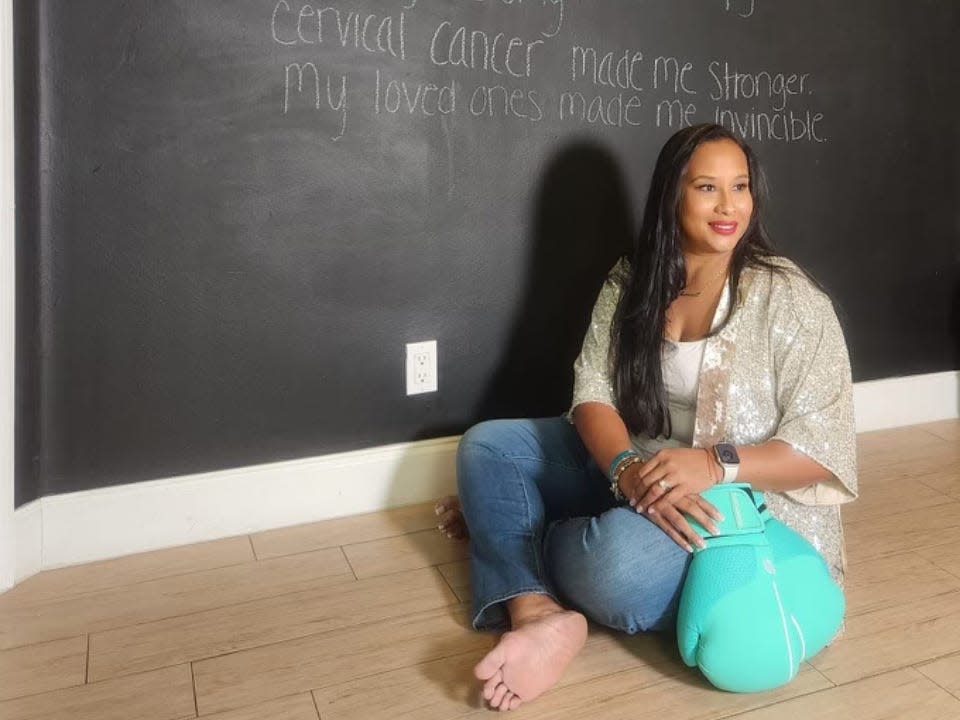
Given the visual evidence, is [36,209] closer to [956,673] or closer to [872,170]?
[956,673]

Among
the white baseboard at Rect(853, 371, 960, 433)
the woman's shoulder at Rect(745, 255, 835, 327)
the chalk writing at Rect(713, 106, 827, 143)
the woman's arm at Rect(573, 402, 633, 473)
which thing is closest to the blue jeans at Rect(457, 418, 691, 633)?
the woman's arm at Rect(573, 402, 633, 473)

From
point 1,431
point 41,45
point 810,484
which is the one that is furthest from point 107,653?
point 810,484

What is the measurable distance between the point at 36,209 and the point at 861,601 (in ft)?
5.58

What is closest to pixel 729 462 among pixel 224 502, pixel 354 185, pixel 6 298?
pixel 354 185

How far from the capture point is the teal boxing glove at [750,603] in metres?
1.36

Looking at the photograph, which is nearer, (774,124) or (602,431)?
(602,431)

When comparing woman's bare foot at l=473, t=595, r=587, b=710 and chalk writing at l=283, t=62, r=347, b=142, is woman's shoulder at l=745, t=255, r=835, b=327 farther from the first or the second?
chalk writing at l=283, t=62, r=347, b=142

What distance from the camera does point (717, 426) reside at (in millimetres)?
1597

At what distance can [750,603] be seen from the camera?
1354mm

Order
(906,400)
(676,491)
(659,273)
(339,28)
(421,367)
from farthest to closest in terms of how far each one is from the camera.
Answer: (906,400) → (421,367) → (339,28) → (659,273) → (676,491)

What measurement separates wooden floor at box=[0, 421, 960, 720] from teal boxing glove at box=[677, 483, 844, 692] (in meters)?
0.08

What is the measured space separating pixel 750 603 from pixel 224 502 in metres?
1.14

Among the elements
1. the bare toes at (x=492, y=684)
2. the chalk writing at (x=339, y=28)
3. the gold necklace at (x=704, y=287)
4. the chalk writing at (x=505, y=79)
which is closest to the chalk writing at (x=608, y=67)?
the chalk writing at (x=505, y=79)

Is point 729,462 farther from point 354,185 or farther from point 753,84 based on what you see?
point 753,84
